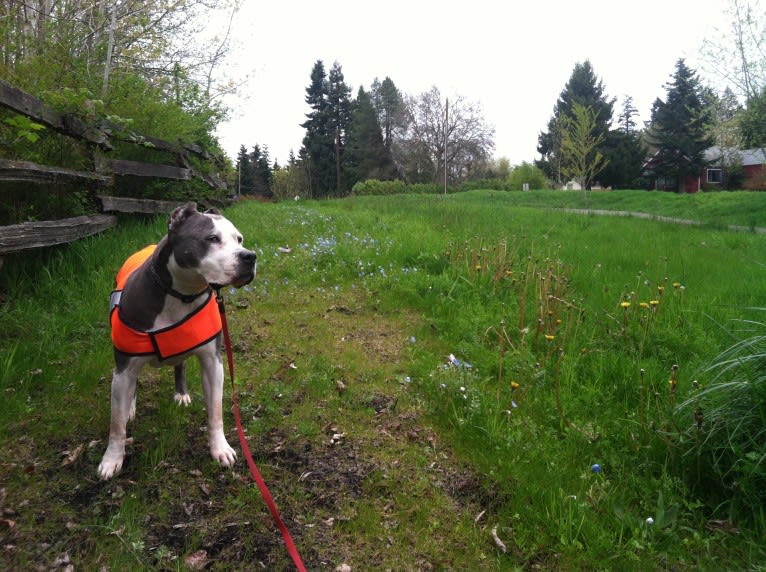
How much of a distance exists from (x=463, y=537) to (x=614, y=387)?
1782mm

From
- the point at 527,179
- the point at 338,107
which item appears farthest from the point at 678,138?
the point at 338,107

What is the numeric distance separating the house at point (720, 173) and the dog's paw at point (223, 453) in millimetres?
47142

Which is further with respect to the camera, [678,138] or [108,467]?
[678,138]

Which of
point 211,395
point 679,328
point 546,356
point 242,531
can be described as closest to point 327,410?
point 211,395

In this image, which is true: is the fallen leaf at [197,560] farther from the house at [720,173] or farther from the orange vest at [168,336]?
the house at [720,173]

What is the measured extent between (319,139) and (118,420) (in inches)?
2138

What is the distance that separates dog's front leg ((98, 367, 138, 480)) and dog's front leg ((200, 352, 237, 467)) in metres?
0.38

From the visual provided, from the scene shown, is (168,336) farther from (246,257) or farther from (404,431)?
(404,431)

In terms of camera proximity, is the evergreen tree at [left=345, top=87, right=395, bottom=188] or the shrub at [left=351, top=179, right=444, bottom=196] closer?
the shrub at [left=351, top=179, right=444, bottom=196]

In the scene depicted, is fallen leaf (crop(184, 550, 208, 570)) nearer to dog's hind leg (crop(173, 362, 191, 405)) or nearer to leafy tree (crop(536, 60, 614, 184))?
dog's hind leg (crop(173, 362, 191, 405))

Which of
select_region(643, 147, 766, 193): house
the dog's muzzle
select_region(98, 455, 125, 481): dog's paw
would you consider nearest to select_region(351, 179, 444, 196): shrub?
select_region(643, 147, 766, 193): house

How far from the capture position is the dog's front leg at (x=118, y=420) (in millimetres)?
2648

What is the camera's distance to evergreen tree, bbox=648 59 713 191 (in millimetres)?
41281

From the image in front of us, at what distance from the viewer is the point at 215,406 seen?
2852 mm
